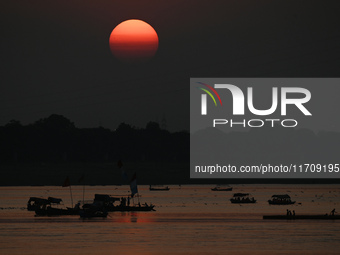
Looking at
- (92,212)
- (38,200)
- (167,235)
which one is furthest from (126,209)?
(167,235)

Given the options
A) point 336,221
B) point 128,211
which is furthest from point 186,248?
point 128,211

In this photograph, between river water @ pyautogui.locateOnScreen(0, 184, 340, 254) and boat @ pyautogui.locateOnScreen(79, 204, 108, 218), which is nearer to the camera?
river water @ pyautogui.locateOnScreen(0, 184, 340, 254)

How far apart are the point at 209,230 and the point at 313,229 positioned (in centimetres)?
1559

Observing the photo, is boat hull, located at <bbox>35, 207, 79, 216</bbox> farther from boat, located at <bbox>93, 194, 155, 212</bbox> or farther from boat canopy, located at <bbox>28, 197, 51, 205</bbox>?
boat, located at <bbox>93, 194, 155, 212</bbox>

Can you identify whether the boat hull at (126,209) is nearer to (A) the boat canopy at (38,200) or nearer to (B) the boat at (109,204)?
(B) the boat at (109,204)

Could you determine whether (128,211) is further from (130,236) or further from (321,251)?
(321,251)

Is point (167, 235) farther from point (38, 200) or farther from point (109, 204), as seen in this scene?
point (109, 204)

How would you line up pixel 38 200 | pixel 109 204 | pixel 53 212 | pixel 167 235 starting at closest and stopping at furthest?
pixel 167 235, pixel 38 200, pixel 53 212, pixel 109 204

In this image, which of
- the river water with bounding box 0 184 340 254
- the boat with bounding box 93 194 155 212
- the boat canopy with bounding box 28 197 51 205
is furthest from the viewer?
the boat with bounding box 93 194 155 212

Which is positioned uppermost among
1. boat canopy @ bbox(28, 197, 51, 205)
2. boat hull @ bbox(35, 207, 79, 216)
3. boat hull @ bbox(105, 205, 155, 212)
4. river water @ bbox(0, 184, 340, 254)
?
boat canopy @ bbox(28, 197, 51, 205)

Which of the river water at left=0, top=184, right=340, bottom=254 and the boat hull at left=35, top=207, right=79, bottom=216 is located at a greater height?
the boat hull at left=35, top=207, right=79, bottom=216

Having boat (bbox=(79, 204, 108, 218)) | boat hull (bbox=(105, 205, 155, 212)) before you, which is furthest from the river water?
boat hull (bbox=(105, 205, 155, 212))

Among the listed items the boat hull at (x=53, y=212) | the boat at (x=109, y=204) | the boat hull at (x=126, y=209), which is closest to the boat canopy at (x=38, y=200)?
the boat hull at (x=53, y=212)

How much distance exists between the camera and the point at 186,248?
92938 mm
